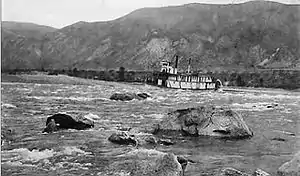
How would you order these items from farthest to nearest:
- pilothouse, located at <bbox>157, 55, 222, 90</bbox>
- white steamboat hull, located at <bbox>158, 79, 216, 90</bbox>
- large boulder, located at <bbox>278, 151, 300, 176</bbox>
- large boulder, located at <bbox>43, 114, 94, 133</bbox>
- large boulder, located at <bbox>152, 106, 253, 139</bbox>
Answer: pilothouse, located at <bbox>157, 55, 222, 90</bbox>, white steamboat hull, located at <bbox>158, 79, 216, 90</bbox>, large boulder, located at <bbox>43, 114, 94, 133</bbox>, large boulder, located at <bbox>152, 106, 253, 139</bbox>, large boulder, located at <bbox>278, 151, 300, 176</bbox>

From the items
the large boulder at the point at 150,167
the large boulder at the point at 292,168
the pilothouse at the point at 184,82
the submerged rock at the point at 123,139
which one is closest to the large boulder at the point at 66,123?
the submerged rock at the point at 123,139

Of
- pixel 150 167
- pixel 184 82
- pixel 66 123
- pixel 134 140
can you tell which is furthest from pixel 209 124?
pixel 184 82

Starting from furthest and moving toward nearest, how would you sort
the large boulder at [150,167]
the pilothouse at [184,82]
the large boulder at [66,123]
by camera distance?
the pilothouse at [184,82]
the large boulder at [66,123]
the large boulder at [150,167]

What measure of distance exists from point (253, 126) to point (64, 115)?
12.2 meters

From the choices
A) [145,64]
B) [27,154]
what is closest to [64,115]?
[27,154]

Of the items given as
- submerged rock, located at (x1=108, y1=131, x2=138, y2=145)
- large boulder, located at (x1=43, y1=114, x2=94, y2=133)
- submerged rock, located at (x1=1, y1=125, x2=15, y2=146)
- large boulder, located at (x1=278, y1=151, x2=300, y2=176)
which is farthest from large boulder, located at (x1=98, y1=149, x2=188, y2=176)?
large boulder, located at (x1=43, y1=114, x2=94, y2=133)

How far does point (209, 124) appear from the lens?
21031mm

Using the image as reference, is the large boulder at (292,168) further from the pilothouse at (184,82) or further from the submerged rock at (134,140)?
the pilothouse at (184,82)

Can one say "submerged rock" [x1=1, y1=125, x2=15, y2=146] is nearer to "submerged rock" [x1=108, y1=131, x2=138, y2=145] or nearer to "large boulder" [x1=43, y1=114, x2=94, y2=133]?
"large boulder" [x1=43, y1=114, x2=94, y2=133]

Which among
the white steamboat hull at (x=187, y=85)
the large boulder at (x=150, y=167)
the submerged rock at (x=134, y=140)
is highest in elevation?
the large boulder at (x=150, y=167)

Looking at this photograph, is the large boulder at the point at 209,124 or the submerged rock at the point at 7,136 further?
the large boulder at the point at 209,124

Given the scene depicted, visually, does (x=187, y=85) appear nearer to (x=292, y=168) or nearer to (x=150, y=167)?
(x=292, y=168)

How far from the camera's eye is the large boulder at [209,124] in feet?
67.9

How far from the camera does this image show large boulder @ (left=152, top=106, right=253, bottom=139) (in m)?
20.7
